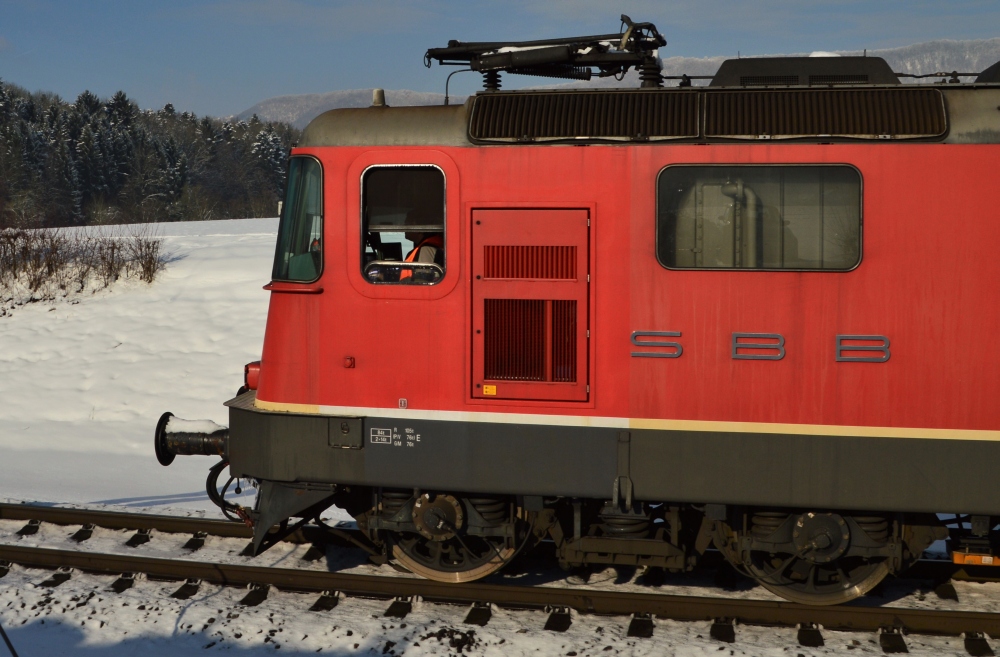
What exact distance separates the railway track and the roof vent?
359 cm

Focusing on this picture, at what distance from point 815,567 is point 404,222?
3.76 meters

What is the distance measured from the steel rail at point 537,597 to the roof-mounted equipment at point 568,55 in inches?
144

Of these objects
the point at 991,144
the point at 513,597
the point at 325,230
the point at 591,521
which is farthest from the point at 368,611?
the point at 991,144

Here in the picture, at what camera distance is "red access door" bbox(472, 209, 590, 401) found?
5.93 meters

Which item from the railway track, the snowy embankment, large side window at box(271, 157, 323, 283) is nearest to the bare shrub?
the snowy embankment

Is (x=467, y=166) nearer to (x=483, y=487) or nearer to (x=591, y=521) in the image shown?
(x=483, y=487)

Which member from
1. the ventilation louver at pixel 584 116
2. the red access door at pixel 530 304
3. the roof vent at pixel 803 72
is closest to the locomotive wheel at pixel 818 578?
the red access door at pixel 530 304

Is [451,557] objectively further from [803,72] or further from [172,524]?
[803,72]

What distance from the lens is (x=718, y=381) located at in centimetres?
573

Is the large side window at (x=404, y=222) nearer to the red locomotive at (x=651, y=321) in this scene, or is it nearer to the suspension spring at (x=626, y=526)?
the red locomotive at (x=651, y=321)

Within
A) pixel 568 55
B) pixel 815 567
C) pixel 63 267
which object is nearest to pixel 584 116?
pixel 568 55

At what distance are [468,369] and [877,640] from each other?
127 inches

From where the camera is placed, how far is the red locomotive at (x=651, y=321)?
556cm

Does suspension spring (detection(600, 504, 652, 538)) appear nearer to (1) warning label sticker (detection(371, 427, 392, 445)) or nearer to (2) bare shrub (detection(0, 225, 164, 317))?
(1) warning label sticker (detection(371, 427, 392, 445))
